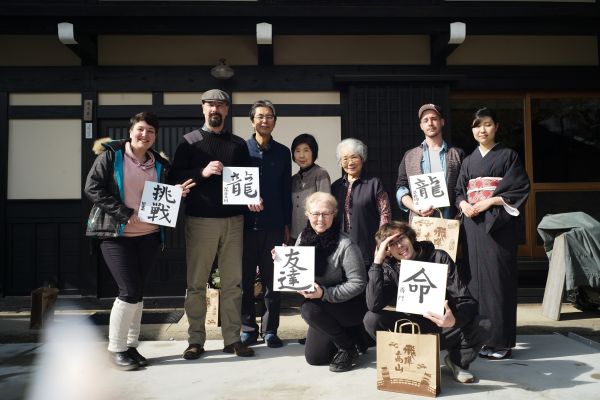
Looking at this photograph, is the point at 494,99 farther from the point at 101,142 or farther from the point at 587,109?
the point at 101,142

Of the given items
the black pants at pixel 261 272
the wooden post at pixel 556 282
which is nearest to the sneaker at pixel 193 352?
the black pants at pixel 261 272

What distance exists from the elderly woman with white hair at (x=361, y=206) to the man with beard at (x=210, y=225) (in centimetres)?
70

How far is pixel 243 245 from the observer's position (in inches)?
150

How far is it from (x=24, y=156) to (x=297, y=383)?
4.64 metres

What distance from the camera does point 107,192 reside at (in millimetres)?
3244

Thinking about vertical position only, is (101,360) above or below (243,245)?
below

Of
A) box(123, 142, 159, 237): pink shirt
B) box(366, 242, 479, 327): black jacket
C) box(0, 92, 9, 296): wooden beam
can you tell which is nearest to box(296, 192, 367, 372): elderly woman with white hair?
box(366, 242, 479, 327): black jacket

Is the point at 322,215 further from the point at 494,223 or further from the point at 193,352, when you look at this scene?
the point at 193,352

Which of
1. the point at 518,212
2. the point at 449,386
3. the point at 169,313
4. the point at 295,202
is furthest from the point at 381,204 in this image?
the point at 169,313

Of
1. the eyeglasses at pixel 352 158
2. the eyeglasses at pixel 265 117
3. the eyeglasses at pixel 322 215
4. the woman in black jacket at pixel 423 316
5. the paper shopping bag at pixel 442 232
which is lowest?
the woman in black jacket at pixel 423 316

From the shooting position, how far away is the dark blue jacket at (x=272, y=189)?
3787 mm

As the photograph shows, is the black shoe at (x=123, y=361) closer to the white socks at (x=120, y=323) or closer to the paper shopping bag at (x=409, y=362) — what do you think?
the white socks at (x=120, y=323)

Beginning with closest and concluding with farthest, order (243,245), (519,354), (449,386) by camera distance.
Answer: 1. (449,386)
2. (519,354)
3. (243,245)

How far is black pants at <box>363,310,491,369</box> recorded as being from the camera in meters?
2.92
